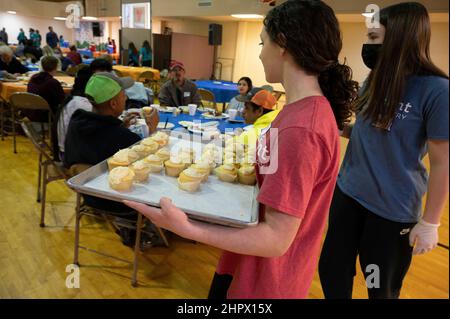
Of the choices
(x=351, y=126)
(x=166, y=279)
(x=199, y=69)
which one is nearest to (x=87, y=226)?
(x=166, y=279)

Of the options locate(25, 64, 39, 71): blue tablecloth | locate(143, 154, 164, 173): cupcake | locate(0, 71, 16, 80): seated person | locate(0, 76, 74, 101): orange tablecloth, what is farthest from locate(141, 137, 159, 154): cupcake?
locate(25, 64, 39, 71): blue tablecloth

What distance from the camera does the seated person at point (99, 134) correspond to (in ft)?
5.46

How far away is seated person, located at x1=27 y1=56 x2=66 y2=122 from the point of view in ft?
11.0

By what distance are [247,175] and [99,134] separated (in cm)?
102

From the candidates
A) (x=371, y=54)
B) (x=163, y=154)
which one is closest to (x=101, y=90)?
(x=163, y=154)

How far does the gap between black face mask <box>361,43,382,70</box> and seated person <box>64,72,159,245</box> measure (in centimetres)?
122

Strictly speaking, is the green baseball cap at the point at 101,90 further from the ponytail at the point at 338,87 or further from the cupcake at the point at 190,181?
the ponytail at the point at 338,87

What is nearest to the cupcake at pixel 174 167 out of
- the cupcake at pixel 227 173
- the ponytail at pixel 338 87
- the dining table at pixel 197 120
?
the cupcake at pixel 227 173

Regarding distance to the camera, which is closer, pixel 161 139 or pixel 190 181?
pixel 190 181

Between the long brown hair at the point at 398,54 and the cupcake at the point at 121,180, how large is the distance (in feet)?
2.47

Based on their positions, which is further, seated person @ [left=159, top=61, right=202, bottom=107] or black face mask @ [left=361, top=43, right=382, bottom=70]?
seated person @ [left=159, top=61, right=202, bottom=107]

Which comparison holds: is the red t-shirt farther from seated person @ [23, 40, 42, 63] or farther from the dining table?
the dining table

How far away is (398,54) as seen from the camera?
0.79 metres

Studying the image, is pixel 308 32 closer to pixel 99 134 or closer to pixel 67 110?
pixel 99 134
